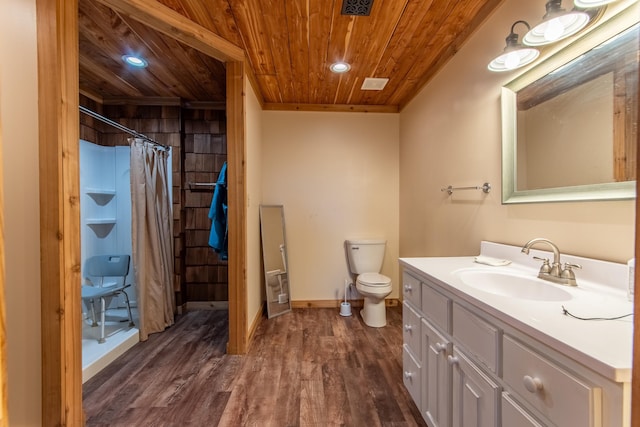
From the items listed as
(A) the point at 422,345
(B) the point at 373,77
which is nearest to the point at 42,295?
(A) the point at 422,345

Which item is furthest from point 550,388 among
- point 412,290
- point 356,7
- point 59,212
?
point 356,7

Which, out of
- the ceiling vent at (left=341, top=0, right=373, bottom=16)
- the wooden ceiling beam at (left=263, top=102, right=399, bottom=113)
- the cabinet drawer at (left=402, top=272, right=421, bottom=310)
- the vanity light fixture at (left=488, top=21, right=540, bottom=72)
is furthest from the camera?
the wooden ceiling beam at (left=263, top=102, right=399, bottom=113)

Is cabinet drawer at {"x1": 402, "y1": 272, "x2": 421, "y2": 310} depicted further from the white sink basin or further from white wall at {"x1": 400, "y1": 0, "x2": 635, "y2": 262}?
white wall at {"x1": 400, "y1": 0, "x2": 635, "y2": 262}

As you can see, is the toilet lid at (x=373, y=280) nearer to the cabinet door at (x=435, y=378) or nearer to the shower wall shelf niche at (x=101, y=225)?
the cabinet door at (x=435, y=378)

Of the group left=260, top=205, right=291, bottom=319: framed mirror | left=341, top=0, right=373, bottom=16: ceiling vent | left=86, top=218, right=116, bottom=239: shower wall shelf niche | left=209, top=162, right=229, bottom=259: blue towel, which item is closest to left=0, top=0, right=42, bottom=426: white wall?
left=209, top=162, right=229, bottom=259: blue towel

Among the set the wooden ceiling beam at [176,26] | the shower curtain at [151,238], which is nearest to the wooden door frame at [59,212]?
the wooden ceiling beam at [176,26]

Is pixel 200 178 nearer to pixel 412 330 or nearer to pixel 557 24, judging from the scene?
pixel 412 330

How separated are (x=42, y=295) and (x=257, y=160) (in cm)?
193

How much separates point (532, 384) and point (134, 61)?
10.0 feet

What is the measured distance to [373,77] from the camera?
A: 2400 millimetres

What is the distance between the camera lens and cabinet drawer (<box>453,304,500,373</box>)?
0.84 m

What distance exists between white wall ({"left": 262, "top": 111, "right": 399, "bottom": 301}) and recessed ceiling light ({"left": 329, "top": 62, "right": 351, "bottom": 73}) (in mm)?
775

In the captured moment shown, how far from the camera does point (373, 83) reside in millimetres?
2510

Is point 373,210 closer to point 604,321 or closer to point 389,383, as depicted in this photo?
point 389,383
